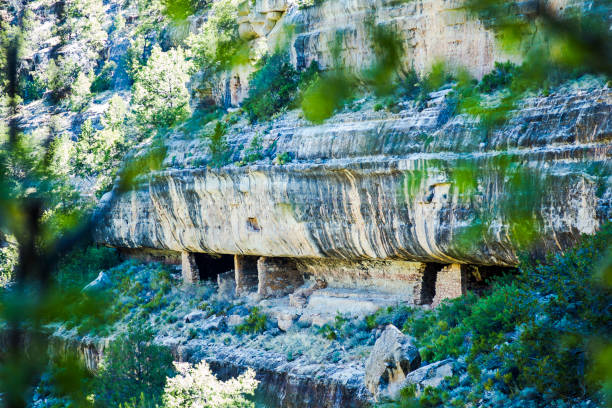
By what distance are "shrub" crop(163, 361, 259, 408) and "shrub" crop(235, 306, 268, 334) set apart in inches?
162

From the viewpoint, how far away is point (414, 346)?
13.8 metres

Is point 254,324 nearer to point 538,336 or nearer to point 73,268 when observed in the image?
point 538,336

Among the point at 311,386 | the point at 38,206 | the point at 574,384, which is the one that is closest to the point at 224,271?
the point at 311,386

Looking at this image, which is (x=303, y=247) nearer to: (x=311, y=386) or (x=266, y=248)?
(x=266, y=248)

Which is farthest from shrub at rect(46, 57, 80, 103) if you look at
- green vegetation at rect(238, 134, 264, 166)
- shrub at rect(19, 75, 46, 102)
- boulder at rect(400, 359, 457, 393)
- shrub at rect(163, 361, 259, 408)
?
green vegetation at rect(238, 134, 264, 166)

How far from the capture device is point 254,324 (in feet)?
67.5

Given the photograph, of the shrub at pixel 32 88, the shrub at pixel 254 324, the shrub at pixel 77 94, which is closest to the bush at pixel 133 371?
the shrub at pixel 254 324

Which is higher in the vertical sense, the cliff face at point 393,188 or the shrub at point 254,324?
the cliff face at point 393,188

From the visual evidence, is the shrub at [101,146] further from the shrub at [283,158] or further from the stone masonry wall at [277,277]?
the shrub at [283,158]

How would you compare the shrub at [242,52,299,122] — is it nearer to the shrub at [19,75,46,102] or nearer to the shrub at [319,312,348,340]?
the shrub at [319,312,348,340]

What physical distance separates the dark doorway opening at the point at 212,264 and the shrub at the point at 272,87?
5.55 m

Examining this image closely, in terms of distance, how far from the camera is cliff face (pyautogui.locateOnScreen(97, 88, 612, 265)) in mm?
12906

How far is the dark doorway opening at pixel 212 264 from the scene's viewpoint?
83.2 ft

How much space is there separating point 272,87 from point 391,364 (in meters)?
9.89
